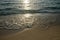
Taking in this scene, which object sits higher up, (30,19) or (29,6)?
(29,6)

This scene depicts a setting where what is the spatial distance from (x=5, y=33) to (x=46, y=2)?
201 centimetres

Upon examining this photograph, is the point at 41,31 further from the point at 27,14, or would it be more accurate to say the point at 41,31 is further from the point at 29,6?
the point at 29,6

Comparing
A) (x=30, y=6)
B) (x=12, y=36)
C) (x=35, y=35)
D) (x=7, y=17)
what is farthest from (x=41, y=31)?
(x=30, y=6)

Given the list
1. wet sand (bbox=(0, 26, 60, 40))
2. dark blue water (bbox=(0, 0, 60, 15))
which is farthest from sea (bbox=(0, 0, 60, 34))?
wet sand (bbox=(0, 26, 60, 40))

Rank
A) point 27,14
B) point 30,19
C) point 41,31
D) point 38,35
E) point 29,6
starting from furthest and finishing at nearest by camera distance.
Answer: point 29,6, point 27,14, point 30,19, point 41,31, point 38,35

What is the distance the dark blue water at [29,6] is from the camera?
385cm

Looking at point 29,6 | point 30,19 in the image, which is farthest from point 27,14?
point 29,6

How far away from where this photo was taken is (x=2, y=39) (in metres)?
2.77

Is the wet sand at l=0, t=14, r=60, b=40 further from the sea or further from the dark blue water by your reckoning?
the dark blue water

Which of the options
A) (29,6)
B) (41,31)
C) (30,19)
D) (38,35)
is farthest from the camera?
(29,6)

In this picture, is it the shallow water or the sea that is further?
the sea

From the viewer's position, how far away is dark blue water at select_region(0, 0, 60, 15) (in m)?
3.85

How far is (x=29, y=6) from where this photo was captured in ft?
13.7

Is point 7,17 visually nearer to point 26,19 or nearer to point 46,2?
point 26,19
